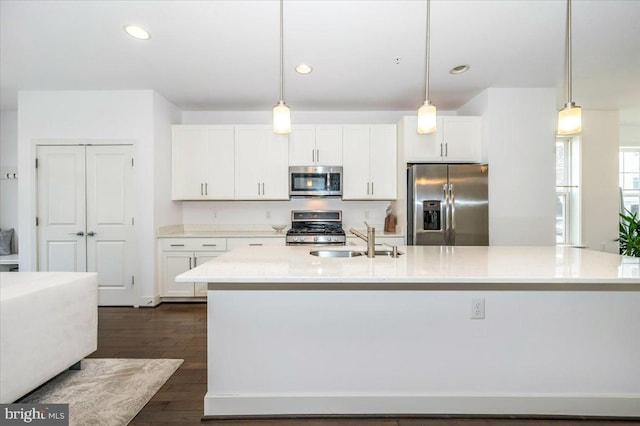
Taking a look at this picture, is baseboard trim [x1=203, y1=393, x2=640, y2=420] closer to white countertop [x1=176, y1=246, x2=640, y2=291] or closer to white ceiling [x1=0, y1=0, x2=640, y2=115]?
white countertop [x1=176, y1=246, x2=640, y2=291]

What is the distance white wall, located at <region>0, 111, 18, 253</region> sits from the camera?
15.1 feet

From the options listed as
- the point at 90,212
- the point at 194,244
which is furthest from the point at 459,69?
the point at 90,212

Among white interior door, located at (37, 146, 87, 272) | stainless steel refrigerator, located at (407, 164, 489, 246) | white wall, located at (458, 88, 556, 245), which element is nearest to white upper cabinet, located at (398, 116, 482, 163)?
white wall, located at (458, 88, 556, 245)

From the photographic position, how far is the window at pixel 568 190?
4.80 meters

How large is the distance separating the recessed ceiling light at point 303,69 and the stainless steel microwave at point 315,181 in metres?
1.25

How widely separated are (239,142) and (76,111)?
1.92 metres

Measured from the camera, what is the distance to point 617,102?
4.37 m

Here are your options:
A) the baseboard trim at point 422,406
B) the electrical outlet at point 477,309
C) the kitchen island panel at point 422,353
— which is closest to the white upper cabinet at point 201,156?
the kitchen island panel at point 422,353

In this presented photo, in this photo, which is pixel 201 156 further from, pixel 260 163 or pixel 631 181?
pixel 631 181

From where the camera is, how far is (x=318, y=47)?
9.21ft

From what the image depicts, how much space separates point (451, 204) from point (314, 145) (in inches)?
73.9

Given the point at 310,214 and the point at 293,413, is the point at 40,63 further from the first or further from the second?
the point at 293,413

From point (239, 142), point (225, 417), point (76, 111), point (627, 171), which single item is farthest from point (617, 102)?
point (76, 111)

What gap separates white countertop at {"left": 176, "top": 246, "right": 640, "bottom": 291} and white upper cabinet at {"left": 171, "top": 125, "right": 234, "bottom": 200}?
91.3 inches
